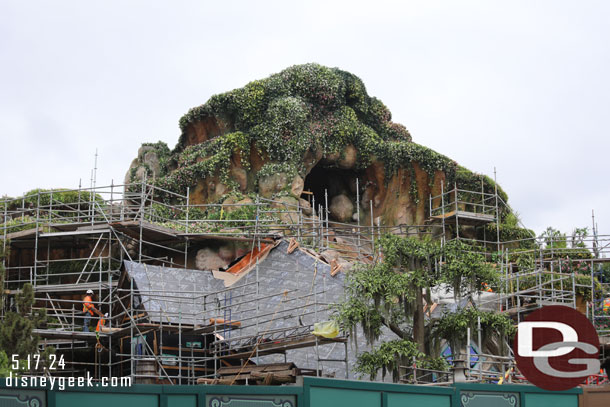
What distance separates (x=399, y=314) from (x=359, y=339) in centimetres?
340

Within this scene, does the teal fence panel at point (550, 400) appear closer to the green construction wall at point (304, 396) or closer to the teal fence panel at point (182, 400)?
the green construction wall at point (304, 396)

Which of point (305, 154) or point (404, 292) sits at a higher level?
point (305, 154)

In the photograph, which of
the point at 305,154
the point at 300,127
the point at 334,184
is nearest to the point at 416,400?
the point at 305,154

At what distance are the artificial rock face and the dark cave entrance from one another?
41mm

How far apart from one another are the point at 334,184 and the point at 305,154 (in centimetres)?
366

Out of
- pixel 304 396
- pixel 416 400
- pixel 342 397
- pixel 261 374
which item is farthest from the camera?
pixel 261 374

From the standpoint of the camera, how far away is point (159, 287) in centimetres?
2172

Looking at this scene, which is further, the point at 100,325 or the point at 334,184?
the point at 334,184

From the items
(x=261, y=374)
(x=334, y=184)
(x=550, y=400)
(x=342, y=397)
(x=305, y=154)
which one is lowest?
(x=550, y=400)

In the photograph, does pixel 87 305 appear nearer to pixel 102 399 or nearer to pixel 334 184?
pixel 102 399

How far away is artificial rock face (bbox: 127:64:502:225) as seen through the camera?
30266 millimetres

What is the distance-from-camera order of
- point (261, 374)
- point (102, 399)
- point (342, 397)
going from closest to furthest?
point (102, 399) < point (342, 397) < point (261, 374)

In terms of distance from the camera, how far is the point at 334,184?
3453 centimetres

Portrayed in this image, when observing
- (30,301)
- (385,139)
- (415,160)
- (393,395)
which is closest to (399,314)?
(393,395)
